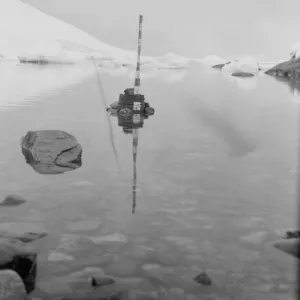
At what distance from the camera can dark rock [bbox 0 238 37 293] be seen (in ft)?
21.4

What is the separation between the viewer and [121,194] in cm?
1158

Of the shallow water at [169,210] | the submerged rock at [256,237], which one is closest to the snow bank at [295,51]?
the shallow water at [169,210]

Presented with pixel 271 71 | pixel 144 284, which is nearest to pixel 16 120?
pixel 144 284

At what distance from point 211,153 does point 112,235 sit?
31.2 ft

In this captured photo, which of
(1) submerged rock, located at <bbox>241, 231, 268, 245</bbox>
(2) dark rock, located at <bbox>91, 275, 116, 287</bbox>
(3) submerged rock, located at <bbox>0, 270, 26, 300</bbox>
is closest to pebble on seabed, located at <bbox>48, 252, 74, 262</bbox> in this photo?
(2) dark rock, located at <bbox>91, 275, 116, 287</bbox>

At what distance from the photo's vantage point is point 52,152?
14.6 metres

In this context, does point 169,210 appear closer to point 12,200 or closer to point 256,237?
point 256,237

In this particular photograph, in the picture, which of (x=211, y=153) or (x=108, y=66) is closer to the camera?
(x=211, y=153)

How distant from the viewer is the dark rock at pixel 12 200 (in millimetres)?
10414

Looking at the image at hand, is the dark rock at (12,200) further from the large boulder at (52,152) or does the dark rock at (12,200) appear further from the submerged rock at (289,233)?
the submerged rock at (289,233)

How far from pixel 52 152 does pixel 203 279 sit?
29.4 feet

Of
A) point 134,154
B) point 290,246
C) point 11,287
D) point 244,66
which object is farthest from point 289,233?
point 244,66

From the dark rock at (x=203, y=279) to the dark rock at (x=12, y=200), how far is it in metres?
5.41

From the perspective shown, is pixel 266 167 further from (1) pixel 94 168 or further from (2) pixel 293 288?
(2) pixel 293 288
